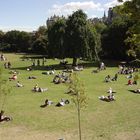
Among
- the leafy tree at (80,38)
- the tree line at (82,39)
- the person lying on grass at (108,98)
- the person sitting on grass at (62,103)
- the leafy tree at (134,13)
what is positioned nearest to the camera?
the leafy tree at (134,13)

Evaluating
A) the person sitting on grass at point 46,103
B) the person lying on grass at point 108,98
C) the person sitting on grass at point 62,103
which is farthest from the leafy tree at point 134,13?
the person lying on grass at point 108,98

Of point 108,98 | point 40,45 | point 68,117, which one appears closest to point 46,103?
point 68,117

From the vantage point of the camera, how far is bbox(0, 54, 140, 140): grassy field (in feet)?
86.3

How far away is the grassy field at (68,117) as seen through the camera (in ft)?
86.3

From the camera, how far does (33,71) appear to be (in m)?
58.9

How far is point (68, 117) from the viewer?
30703 millimetres

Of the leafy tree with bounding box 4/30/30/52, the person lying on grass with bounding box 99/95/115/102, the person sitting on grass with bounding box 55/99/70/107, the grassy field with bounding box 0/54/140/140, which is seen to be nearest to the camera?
the grassy field with bounding box 0/54/140/140

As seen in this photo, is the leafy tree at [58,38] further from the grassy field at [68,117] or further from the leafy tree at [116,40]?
the grassy field at [68,117]

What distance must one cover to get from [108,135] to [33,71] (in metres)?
34.3

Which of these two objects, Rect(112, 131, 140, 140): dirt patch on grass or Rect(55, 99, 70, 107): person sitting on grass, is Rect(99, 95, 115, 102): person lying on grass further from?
Rect(112, 131, 140, 140): dirt patch on grass

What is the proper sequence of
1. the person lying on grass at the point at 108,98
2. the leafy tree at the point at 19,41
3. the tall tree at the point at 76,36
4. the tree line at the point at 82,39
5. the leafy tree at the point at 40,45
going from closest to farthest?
the person lying on grass at the point at 108,98, the tall tree at the point at 76,36, the tree line at the point at 82,39, the leafy tree at the point at 40,45, the leafy tree at the point at 19,41

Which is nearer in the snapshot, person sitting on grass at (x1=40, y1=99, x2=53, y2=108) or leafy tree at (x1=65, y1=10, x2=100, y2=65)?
person sitting on grass at (x1=40, y1=99, x2=53, y2=108)

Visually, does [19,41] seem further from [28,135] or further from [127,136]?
[127,136]

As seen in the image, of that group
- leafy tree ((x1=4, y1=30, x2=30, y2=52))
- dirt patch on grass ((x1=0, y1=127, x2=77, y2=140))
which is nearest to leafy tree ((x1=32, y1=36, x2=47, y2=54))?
leafy tree ((x1=4, y1=30, x2=30, y2=52))
